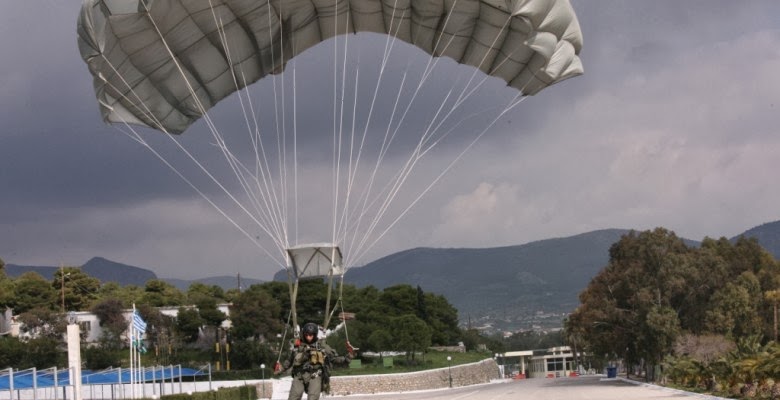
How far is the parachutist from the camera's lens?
1309 centimetres

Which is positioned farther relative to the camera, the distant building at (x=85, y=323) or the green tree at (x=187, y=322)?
the green tree at (x=187, y=322)

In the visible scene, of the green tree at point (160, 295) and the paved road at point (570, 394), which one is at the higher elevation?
the green tree at point (160, 295)

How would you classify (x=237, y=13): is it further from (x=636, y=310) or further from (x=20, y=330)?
(x=20, y=330)

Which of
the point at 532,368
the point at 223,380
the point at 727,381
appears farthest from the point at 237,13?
the point at 532,368

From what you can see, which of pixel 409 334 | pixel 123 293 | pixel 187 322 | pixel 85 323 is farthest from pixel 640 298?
pixel 123 293

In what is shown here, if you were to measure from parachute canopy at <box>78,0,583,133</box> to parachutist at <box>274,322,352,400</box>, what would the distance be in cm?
758

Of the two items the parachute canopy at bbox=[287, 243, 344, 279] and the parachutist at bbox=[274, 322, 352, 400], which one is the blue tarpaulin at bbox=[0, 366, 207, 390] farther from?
the parachutist at bbox=[274, 322, 352, 400]

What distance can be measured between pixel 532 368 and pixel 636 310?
449 feet

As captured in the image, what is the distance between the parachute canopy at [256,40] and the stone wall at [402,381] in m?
36.1

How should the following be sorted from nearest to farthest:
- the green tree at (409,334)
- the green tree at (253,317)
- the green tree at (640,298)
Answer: the green tree at (640,298) → the green tree at (409,334) → the green tree at (253,317)

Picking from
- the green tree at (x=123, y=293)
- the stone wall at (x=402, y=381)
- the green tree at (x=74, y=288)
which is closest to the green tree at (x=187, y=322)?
the green tree at (x=123, y=293)

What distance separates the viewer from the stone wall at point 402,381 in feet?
207

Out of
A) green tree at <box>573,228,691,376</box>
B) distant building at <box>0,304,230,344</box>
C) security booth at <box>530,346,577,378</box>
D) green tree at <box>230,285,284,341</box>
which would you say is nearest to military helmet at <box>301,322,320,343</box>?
green tree at <box>573,228,691,376</box>

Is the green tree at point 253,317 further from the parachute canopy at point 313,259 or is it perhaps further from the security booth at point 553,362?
the security booth at point 553,362
